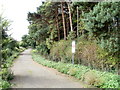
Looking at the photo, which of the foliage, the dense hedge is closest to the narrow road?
the dense hedge

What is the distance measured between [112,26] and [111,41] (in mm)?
925

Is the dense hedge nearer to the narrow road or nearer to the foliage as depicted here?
the foliage

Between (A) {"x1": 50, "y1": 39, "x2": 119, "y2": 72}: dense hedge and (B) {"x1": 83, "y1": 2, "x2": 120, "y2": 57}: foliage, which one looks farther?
(A) {"x1": 50, "y1": 39, "x2": 119, "y2": 72}: dense hedge

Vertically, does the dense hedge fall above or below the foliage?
below

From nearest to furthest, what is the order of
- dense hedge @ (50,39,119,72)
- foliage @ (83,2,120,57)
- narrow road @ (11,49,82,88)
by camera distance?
foliage @ (83,2,120,57), narrow road @ (11,49,82,88), dense hedge @ (50,39,119,72)

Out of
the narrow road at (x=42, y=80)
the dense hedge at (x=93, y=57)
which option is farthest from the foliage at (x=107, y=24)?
the narrow road at (x=42, y=80)

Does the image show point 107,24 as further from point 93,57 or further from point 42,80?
point 42,80

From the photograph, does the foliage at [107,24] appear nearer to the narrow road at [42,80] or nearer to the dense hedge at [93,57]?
the dense hedge at [93,57]

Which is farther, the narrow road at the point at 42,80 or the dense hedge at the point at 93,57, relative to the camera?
the dense hedge at the point at 93,57

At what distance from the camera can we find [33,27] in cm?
2447

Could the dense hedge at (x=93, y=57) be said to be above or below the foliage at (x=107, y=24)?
below

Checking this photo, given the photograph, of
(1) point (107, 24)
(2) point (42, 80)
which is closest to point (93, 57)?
(1) point (107, 24)

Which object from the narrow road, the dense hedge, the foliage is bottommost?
the narrow road

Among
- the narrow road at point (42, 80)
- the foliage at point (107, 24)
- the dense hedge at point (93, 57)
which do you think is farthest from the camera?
the dense hedge at point (93, 57)
